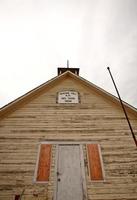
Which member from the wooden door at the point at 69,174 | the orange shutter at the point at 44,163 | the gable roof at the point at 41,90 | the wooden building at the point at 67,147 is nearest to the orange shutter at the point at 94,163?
the wooden building at the point at 67,147

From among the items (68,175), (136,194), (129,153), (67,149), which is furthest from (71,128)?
(136,194)

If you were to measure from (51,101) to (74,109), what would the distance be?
4.45 feet

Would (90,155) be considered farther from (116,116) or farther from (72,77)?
(72,77)

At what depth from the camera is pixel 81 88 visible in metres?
10.3

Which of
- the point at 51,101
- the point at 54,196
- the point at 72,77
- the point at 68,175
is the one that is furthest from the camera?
the point at 72,77

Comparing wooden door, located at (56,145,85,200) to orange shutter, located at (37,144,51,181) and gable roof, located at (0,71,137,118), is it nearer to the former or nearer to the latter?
orange shutter, located at (37,144,51,181)

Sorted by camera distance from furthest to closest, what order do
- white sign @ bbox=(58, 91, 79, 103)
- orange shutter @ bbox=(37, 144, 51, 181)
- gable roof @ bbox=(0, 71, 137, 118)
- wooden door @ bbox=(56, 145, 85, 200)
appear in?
white sign @ bbox=(58, 91, 79, 103) → gable roof @ bbox=(0, 71, 137, 118) → orange shutter @ bbox=(37, 144, 51, 181) → wooden door @ bbox=(56, 145, 85, 200)

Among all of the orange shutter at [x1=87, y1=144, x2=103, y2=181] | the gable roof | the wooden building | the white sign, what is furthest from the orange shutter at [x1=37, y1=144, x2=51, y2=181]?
the white sign

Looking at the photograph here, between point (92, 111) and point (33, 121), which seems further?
point (92, 111)

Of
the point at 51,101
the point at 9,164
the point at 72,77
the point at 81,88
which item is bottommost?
the point at 9,164

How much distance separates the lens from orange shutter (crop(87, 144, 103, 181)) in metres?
6.55

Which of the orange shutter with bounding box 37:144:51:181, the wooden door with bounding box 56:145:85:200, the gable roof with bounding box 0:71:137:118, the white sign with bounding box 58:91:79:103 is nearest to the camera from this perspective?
the wooden door with bounding box 56:145:85:200

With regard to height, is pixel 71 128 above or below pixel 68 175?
above

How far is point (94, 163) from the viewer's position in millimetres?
6895
